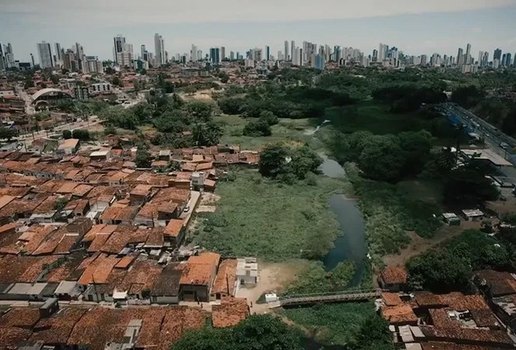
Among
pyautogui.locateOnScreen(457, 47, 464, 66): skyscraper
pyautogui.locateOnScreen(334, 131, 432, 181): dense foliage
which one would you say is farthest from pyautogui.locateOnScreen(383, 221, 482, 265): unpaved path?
pyautogui.locateOnScreen(457, 47, 464, 66): skyscraper

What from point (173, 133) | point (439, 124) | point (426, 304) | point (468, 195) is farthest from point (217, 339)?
point (439, 124)

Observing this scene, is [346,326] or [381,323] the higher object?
[381,323]

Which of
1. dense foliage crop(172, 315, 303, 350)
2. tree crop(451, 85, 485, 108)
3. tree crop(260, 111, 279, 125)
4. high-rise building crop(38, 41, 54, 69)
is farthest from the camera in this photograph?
high-rise building crop(38, 41, 54, 69)

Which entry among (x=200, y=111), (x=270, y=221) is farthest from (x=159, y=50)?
(x=270, y=221)

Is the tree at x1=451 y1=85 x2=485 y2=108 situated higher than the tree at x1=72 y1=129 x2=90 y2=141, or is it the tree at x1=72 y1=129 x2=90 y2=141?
the tree at x1=451 y1=85 x2=485 y2=108

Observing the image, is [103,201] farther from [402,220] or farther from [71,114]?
[71,114]

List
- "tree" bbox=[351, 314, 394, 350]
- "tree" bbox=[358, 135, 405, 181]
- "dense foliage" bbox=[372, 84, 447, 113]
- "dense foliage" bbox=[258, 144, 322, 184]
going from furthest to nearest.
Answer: "dense foliage" bbox=[372, 84, 447, 113], "dense foliage" bbox=[258, 144, 322, 184], "tree" bbox=[358, 135, 405, 181], "tree" bbox=[351, 314, 394, 350]

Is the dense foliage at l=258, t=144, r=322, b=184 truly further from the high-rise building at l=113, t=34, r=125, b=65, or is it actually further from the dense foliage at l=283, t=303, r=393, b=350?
the high-rise building at l=113, t=34, r=125, b=65

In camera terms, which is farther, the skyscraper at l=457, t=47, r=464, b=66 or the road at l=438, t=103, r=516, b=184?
the skyscraper at l=457, t=47, r=464, b=66
